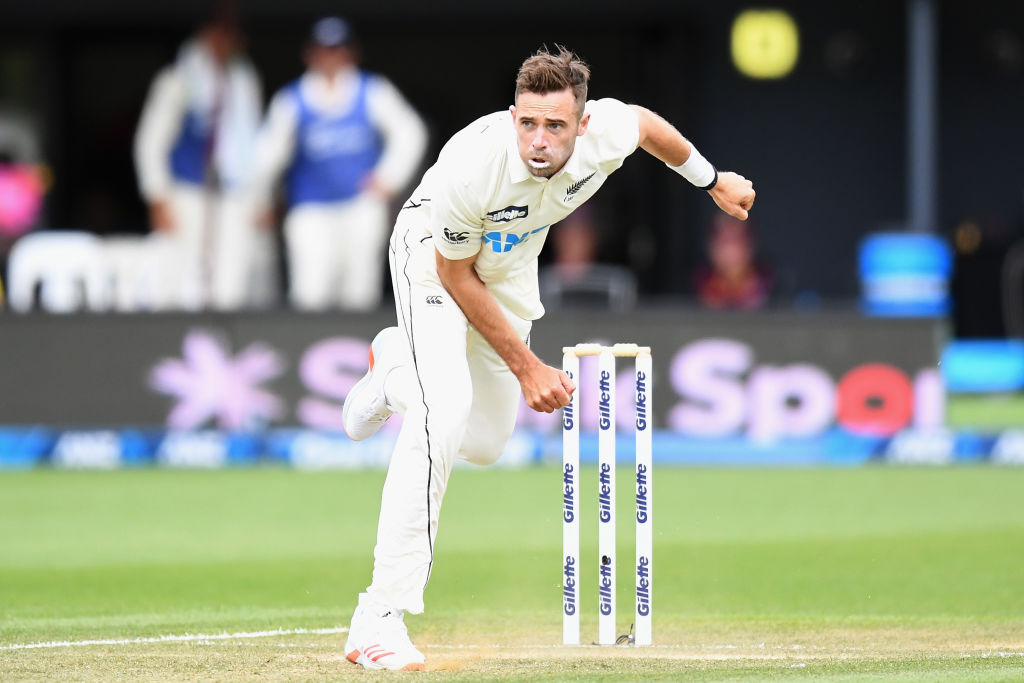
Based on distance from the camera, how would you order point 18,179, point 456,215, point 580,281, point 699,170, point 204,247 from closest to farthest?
point 456,215 → point 699,170 → point 204,247 → point 580,281 → point 18,179

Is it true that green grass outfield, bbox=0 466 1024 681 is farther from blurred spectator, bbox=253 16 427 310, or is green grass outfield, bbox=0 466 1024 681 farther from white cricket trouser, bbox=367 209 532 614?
blurred spectator, bbox=253 16 427 310

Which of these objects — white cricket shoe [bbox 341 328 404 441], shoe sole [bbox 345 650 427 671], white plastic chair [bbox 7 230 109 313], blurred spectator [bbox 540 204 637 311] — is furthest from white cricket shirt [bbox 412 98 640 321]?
white plastic chair [bbox 7 230 109 313]

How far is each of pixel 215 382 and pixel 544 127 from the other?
19.5 feet

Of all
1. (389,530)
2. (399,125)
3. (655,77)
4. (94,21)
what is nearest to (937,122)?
(655,77)

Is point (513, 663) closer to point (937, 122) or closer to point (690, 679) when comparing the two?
point (690, 679)

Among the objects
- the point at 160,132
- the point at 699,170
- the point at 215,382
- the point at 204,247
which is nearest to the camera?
the point at 699,170

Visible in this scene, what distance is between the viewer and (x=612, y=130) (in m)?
4.73

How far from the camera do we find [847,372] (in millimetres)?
9930

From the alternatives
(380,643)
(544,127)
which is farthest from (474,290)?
(380,643)

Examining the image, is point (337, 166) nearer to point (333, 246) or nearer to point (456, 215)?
point (333, 246)

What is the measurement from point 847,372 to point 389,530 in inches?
233

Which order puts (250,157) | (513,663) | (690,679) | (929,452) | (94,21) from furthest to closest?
(94,21)
(250,157)
(929,452)
(513,663)
(690,679)

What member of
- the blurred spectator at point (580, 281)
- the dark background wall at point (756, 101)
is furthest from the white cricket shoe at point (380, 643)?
the dark background wall at point (756, 101)

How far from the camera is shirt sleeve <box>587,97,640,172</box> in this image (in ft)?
15.4
